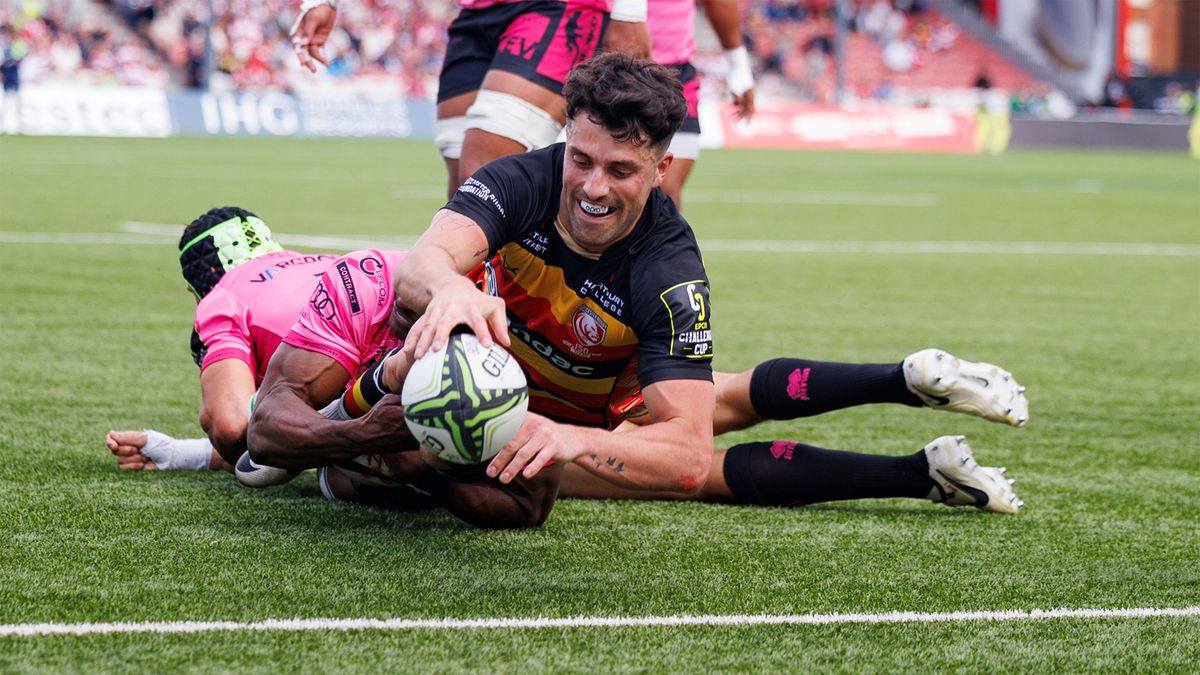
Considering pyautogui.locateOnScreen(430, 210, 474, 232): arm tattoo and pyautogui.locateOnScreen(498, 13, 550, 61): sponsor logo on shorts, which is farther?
pyautogui.locateOnScreen(498, 13, 550, 61): sponsor logo on shorts

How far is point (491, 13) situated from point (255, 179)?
13.5 m

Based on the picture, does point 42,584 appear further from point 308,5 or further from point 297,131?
point 297,131

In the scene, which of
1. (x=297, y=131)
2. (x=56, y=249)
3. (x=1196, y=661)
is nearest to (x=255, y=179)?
(x=56, y=249)

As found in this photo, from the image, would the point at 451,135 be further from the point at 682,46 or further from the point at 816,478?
the point at 816,478

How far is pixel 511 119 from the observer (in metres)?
5.64

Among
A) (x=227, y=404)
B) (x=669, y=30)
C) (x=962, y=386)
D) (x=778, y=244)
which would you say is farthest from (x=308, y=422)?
(x=778, y=244)

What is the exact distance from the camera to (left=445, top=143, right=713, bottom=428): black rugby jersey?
12.8 ft

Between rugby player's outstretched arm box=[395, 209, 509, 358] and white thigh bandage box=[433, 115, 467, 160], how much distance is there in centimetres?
224

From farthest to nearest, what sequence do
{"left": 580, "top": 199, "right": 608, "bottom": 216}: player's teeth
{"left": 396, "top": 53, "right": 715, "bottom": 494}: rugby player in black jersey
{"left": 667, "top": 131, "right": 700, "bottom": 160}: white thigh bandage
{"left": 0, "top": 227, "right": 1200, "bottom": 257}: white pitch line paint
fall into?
{"left": 0, "top": 227, "right": 1200, "bottom": 257}: white pitch line paint
{"left": 667, "top": 131, "right": 700, "bottom": 160}: white thigh bandage
{"left": 580, "top": 199, "right": 608, "bottom": 216}: player's teeth
{"left": 396, "top": 53, "right": 715, "bottom": 494}: rugby player in black jersey

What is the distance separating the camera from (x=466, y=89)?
20.4ft

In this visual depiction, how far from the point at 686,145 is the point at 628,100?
3531 mm

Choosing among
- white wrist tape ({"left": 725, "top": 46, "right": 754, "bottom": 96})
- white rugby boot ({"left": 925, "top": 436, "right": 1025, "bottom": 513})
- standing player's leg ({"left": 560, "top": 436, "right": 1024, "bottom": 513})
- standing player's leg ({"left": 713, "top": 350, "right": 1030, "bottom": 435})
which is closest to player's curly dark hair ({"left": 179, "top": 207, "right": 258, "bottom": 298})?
standing player's leg ({"left": 560, "top": 436, "right": 1024, "bottom": 513})

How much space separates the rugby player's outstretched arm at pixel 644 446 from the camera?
3.38 metres

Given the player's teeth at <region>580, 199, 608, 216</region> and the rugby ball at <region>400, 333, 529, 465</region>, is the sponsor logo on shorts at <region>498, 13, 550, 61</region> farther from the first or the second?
the rugby ball at <region>400, 333, 529, 465</region>
